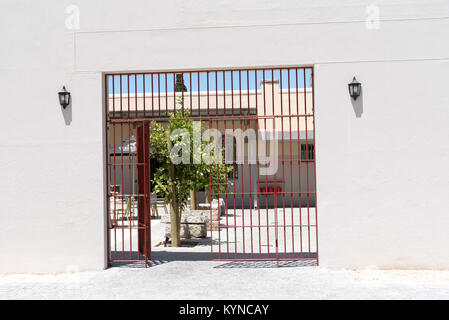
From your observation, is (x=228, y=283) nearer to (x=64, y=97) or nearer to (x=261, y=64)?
(x=261, y=64)

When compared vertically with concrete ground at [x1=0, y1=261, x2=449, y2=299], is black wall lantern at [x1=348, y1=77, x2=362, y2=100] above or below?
above

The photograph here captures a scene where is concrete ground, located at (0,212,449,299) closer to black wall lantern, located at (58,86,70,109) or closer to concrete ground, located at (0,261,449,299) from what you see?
concrete ground, located at (0,261,449,299)

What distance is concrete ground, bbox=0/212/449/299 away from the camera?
19.6 ft

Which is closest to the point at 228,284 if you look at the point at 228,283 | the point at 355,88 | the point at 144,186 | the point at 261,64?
the point at 228,283

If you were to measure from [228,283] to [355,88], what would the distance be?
337 cm

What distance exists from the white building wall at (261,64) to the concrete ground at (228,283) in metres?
0.40

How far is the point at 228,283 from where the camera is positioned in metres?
6.57

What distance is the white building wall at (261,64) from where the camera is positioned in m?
7.23

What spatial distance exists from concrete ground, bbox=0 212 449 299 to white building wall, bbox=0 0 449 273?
40 centimetres

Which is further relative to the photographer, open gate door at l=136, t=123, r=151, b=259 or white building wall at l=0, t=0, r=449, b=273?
open gate door at l=136, t=123, r=151, b=259

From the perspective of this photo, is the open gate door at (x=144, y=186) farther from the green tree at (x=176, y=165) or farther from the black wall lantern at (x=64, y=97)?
the green tree at (x=176, y=165)

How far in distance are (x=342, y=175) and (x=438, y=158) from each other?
1.42m

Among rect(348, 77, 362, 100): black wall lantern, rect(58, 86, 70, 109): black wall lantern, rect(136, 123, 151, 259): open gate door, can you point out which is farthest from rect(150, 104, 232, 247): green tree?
rect(348, 77, 362, 100): black wall lantern
